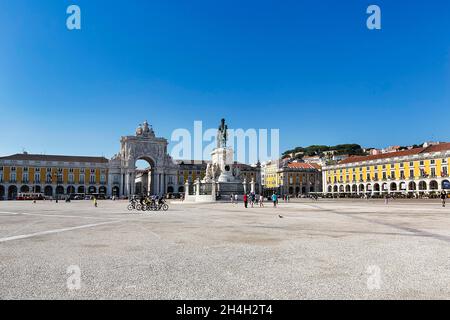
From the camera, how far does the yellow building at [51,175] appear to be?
93188 mm

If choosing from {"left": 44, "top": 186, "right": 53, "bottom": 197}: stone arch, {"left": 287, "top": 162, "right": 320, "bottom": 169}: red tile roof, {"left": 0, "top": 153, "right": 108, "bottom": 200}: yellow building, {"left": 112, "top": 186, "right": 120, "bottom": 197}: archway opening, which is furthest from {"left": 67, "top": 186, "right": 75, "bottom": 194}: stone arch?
{"left": 287, "top": 162, "right": 320, "bottom": 169}: red tile roof

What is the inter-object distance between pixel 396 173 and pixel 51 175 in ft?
288

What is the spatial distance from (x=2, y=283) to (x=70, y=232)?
6.76 metres

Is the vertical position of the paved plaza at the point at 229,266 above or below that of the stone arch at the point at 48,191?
above

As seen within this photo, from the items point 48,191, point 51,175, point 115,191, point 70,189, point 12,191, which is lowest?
point 115,191

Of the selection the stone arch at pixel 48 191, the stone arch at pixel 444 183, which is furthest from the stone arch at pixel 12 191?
the stone arch at pixel 444 183

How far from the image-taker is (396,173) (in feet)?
267

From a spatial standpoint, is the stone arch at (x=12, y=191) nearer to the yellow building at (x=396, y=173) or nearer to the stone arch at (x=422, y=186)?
the yellow building at (x=396, y=173)

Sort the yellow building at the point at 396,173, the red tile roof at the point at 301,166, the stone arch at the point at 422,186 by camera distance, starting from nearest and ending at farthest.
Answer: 1. the yellow building at the point at 396,173
2. the stone arch at the point at 422,186
3. the red tile roof at the point at 301,166

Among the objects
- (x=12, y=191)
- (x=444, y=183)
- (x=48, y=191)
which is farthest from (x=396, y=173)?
(x=12, y=191)

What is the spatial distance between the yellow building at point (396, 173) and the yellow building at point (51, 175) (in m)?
67.5

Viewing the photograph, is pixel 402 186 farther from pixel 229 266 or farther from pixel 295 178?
pixel 229 266
